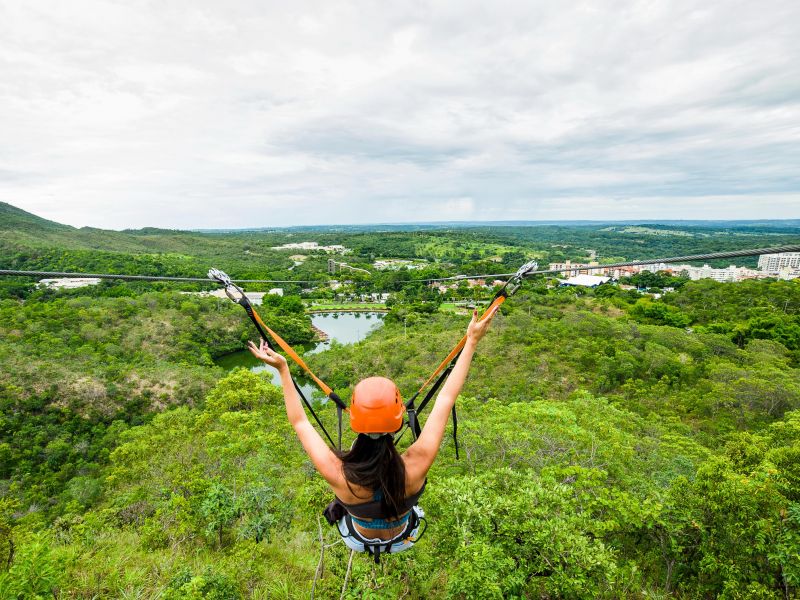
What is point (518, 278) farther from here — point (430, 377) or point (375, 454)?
point (375, 454)

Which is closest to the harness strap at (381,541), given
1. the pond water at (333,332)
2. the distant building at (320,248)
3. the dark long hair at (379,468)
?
the dark long hair at (379,468)

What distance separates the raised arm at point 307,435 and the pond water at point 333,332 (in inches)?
1216

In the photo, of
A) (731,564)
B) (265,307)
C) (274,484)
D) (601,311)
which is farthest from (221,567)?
(265,307)

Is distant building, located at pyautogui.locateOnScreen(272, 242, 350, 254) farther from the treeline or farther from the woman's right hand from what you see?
the woman's right hand

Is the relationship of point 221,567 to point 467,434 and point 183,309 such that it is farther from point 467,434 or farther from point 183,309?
point 183,309

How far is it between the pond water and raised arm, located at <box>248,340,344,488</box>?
30897 millimetres

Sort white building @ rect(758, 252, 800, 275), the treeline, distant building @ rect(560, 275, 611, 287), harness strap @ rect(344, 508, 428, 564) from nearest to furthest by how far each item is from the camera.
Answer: harness strap @ rect(344, 508, 428, 564), the treeline, distant building @ rect(560, 275, 611, 287), white building @ rect(758, 252, 800, 275)

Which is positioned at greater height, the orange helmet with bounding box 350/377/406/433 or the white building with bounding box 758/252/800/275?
the orange helmet with bounding box 350/377/406/433

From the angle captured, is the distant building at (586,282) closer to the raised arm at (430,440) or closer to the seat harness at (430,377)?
the seat harness at (430,377)

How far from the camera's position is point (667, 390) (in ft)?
65.3

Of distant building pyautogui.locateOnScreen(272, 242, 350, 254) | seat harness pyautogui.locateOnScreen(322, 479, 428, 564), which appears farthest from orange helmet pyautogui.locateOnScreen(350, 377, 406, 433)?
distant building pyautogui.locateOnScreen(272, 242, 350, 254)

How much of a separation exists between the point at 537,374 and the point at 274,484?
59.8 ft

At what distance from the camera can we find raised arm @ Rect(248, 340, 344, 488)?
Result: 1.79 meters

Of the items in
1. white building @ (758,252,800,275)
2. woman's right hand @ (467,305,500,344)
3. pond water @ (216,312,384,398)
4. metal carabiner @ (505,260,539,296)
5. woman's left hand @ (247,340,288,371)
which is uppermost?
metal carabiner @ (505,260,539,296)
